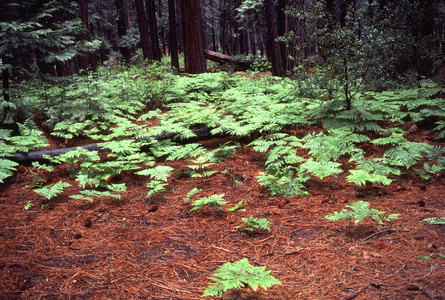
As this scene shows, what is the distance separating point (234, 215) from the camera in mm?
3279

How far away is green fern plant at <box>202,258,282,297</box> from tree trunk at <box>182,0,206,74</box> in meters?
9.22

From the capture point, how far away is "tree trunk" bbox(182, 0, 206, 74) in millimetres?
9609

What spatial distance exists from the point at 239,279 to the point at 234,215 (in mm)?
1404

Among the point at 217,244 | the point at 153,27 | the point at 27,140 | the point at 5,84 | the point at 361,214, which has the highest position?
the point at 153,27

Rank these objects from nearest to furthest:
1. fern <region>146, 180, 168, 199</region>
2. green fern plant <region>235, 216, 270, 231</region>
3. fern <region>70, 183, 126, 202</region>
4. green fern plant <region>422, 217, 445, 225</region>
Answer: green fern plant <region>422, 217, 445, 225</region> < green fern plant <region>235, 216, 270, 231</region> < fern <region>70, 183, 126, 202</region> < fern <region>146, 180, 168, 199</region>

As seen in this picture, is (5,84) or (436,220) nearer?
(436,220)

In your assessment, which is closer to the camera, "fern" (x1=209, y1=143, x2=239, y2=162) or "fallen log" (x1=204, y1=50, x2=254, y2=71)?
"fern" (x1=209, y1=143, x2=239, y2=162)

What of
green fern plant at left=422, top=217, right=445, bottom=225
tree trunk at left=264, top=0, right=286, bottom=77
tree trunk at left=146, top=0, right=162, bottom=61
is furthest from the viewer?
tree trunk at left=146, top=0, right=162, bottom=61

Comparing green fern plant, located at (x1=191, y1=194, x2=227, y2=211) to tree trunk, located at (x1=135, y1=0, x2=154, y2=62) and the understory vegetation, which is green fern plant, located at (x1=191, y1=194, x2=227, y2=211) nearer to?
the understory vegetation

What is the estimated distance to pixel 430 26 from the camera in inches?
316

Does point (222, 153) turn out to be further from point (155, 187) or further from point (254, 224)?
point (254, 224)

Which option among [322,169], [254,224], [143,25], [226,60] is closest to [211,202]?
[254,224]

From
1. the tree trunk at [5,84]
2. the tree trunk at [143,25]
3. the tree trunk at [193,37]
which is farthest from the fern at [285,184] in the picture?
the tree trunk at [143,25]

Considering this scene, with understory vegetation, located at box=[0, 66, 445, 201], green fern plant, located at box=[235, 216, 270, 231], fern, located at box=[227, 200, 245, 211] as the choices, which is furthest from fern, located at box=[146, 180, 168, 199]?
green fern plant, located at box=[235, 216, 270, 231]
